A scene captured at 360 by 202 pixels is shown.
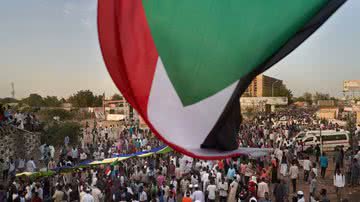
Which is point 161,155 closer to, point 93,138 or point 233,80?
point 93,138

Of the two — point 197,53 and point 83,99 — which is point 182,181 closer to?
point 197,53

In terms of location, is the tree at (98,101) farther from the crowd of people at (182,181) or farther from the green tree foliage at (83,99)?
the crowd of people at (182,181)

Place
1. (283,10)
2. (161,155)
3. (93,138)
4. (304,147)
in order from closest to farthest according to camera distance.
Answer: (283,10) < (161,155) < (304,147) < (93,138)

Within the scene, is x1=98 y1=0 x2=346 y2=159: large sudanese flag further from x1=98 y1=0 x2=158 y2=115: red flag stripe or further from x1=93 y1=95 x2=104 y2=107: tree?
x1=93 y1=95 x2=104 y2=107: tree

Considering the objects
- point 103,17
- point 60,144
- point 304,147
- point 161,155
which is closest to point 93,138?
point 60,144

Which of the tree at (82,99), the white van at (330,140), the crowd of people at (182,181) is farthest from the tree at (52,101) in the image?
the white van at (330,140)

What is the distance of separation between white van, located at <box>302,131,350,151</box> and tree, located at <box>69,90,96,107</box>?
58.3 meters

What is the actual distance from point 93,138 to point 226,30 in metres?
22.1

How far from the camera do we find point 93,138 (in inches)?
1005

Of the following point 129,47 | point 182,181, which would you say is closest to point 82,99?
point 182,181

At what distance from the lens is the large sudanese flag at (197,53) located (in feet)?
13.3

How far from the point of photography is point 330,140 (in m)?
20.6

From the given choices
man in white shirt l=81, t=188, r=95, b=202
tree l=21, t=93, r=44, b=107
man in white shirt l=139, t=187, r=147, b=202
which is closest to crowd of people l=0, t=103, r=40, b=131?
man in white shirt l=139, t=187, r=147, b=202

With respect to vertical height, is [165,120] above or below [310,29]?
below
